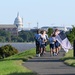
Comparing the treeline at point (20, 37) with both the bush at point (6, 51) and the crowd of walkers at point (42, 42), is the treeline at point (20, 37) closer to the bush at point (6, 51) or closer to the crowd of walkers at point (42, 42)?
the bush at point (6, 51)

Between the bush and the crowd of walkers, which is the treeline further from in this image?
the crowd of walkers

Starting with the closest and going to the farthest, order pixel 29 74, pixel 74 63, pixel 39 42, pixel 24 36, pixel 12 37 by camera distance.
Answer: pixel 29 74 → pixel 74 63 → pixel 39 42 → pixel 24 36 → pixel 12 37

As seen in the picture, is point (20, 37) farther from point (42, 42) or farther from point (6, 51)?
point (42, 42)

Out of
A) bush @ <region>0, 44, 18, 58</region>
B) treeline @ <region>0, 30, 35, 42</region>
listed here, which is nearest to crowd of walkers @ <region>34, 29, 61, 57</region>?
bush @ <region>0, 44, 18, 58</region>

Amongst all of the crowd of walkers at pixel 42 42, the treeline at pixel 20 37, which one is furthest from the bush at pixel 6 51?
the treeline at pixel 20 37

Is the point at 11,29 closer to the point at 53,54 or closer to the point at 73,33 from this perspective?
the point at 73,33

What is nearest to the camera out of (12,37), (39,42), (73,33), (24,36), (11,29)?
(39,42)

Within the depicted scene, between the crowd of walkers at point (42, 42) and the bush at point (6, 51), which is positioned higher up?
the crowd of walkers at point (42, 42)

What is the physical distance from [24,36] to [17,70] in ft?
449

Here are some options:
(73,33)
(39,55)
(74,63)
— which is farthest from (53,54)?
(73,33)

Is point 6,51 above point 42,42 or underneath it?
underneath

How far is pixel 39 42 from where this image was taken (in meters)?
26.7

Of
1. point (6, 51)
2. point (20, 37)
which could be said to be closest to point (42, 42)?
point (6, 51)

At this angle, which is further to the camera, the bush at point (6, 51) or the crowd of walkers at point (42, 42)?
the bush at point (6, 51)
